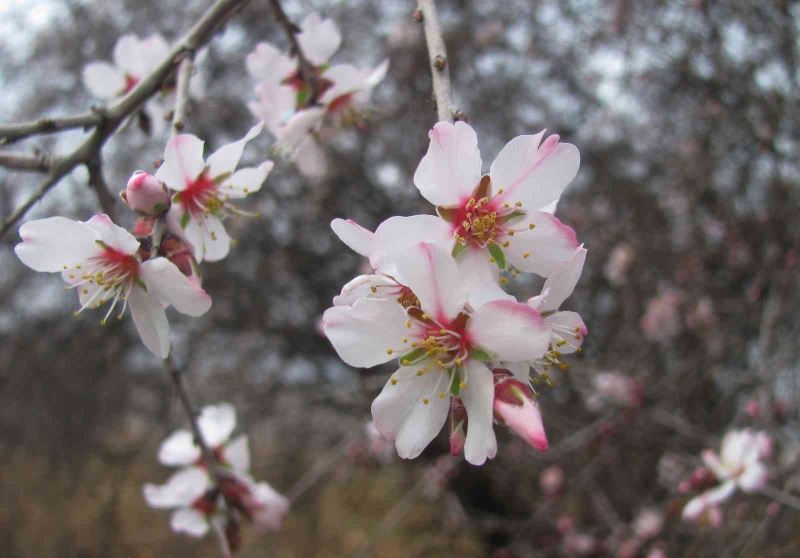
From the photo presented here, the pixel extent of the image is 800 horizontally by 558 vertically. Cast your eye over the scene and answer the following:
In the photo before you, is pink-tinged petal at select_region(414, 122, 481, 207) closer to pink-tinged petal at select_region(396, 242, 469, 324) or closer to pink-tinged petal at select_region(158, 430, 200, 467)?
pink-tinged petal at select_region(396, 242, 469, 324)

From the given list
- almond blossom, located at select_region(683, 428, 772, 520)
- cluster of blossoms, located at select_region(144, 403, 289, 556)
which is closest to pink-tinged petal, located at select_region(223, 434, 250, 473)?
cluster of blossoms, located at select_region(144, 403, 289, 556)

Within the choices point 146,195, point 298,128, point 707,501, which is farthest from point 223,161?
point 707,501

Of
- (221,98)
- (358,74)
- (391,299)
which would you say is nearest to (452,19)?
(221,98)

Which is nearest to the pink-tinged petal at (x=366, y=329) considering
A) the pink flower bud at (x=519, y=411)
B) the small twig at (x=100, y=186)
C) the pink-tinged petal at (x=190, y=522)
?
the pink flower bud at (x=519, y=411)

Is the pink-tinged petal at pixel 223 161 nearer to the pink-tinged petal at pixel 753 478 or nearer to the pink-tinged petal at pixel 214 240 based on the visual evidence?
the pink-tinged petal at pixel 214 240

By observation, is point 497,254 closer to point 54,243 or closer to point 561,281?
point 561,281

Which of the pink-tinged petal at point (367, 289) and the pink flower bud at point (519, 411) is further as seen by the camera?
the pink-tinged petal at point (367, 289)

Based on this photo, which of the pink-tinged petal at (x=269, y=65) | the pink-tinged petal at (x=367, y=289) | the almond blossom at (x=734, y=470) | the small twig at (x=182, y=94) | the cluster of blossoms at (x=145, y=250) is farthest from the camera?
the almond blossom at (x=734, y=470)
